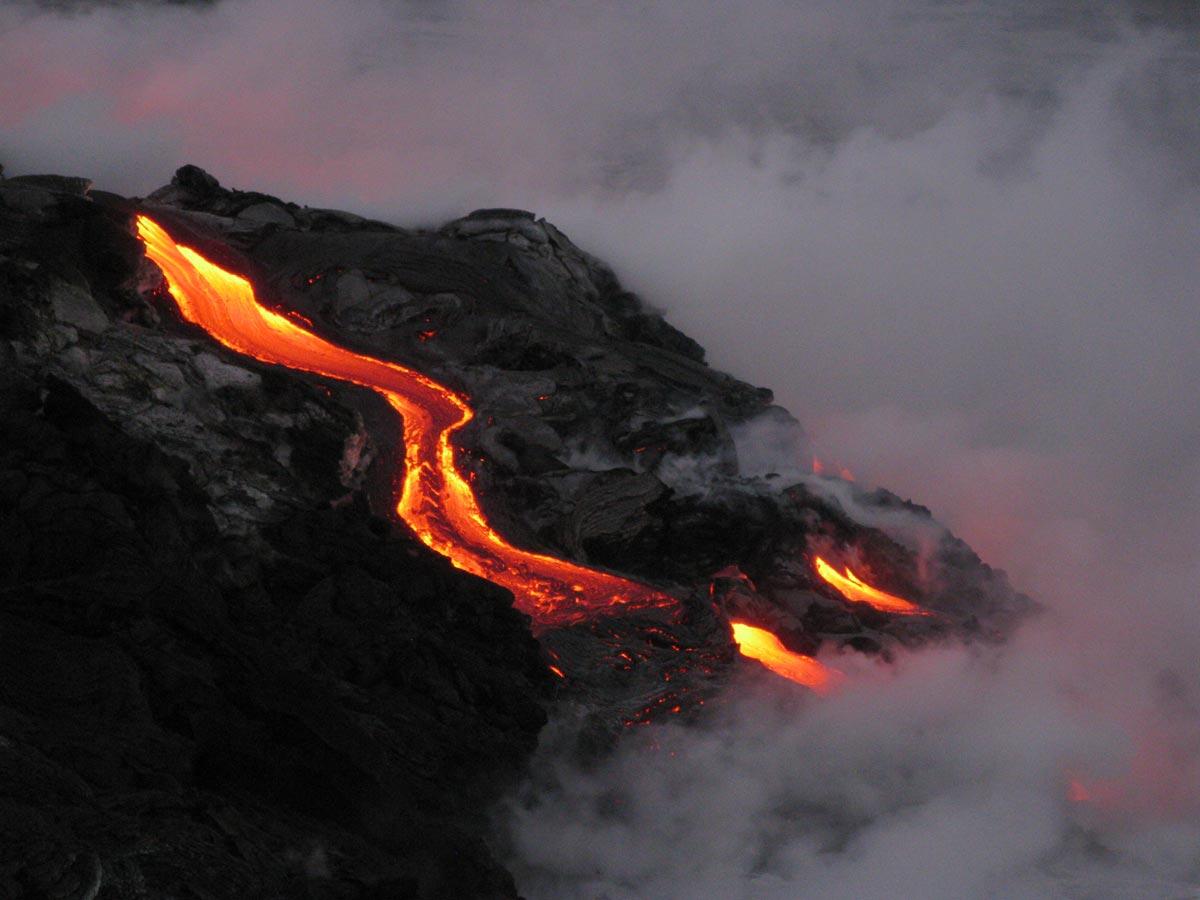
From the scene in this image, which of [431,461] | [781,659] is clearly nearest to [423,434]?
[431,461]

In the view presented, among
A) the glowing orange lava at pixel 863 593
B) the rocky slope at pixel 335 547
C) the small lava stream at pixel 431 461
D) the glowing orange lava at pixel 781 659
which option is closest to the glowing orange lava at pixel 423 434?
the small lava stream at pixel 431 461

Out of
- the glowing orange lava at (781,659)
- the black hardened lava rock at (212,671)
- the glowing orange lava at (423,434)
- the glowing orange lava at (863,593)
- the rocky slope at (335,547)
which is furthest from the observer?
the glowing orange lava at (863,593)

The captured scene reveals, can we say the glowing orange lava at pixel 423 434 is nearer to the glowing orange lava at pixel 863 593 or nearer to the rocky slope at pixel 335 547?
the rocky slope at pixel 335 547

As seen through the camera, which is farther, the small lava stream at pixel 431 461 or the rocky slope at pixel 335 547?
the small lava stream at pixel 431 461

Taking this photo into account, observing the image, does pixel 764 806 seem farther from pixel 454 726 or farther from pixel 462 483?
pixel 462 483

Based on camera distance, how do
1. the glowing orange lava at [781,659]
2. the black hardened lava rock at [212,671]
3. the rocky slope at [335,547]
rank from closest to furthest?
the black hardened lava rock at [212,671]
the rocky slope at [335,547]
the glowing orange lava at [781,659]

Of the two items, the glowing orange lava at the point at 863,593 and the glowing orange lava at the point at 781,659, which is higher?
the glowing orange lava at the point at 863,593
